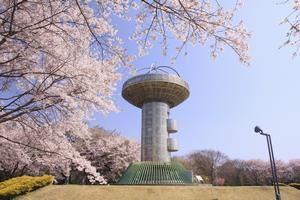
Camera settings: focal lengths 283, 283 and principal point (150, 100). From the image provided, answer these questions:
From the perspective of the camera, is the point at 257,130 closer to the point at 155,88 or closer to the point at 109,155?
the point at 155,88

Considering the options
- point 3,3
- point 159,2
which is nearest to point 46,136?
point 3,3

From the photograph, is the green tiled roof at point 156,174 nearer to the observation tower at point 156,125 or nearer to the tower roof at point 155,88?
the observation tower at point 156,125

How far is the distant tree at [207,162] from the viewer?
59.6 metres

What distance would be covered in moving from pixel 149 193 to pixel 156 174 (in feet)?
25.3

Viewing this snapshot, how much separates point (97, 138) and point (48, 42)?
3180cm

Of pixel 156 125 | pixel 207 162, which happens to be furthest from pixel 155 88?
pixel 207 162

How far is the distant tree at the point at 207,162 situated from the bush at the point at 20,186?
150 ft

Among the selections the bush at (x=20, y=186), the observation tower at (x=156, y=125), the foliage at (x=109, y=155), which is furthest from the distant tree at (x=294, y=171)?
the bush at (x=20, y=186)

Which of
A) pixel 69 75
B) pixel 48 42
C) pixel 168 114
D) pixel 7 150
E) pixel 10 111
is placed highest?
pixel 168 114

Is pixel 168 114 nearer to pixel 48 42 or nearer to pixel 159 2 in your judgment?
pixel 48 42

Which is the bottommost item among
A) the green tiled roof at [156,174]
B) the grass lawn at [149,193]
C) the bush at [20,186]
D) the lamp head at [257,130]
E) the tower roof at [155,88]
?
the grass lawn at [149,193]

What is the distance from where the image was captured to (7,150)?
1162 cm

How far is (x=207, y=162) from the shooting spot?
198ft

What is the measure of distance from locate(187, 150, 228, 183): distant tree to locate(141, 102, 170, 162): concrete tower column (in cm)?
3495
